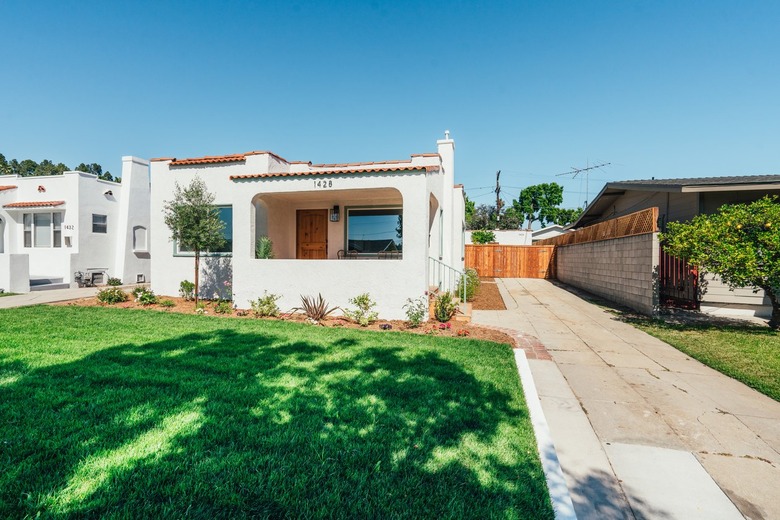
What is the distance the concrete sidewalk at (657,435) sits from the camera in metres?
2.34

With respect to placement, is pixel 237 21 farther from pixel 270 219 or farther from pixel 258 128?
pixel 270 219

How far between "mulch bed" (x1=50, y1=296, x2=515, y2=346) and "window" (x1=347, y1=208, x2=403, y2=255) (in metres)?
3.44

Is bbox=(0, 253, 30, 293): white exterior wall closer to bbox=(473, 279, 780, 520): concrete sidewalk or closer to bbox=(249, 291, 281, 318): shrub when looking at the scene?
bbox=(249, 291, 281, 318): shrub

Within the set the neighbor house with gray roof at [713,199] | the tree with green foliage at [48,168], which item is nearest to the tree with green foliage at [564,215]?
the neighbor house with gray roof at [713,199]

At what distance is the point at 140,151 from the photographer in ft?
52.1

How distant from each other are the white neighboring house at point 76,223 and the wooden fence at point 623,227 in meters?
19.4

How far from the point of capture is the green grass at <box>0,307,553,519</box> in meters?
→ 2.08

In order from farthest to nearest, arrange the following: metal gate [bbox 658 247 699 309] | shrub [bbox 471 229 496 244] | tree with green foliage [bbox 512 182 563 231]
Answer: tree with green foliage [bbox 512 182 563 231]
shrub [bbox 471 229 496 244]
metal gate [bbox 658 247 699 309]

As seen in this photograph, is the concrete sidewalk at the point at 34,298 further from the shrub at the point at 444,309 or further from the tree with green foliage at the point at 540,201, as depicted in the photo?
the tree with green foliage at the point at 540,201

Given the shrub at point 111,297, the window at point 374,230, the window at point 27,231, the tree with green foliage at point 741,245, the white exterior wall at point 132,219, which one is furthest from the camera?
the window at point 27,231

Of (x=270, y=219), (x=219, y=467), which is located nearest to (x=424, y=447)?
(x=219, y=467)

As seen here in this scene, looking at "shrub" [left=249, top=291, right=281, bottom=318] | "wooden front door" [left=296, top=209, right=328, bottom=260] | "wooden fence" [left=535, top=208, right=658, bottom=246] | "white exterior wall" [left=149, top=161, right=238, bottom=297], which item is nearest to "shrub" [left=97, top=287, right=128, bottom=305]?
"white exterior wall" [left=149, top=161, right=238, bottom=297]

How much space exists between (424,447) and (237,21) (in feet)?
42.7

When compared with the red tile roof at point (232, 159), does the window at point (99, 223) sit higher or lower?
lower
